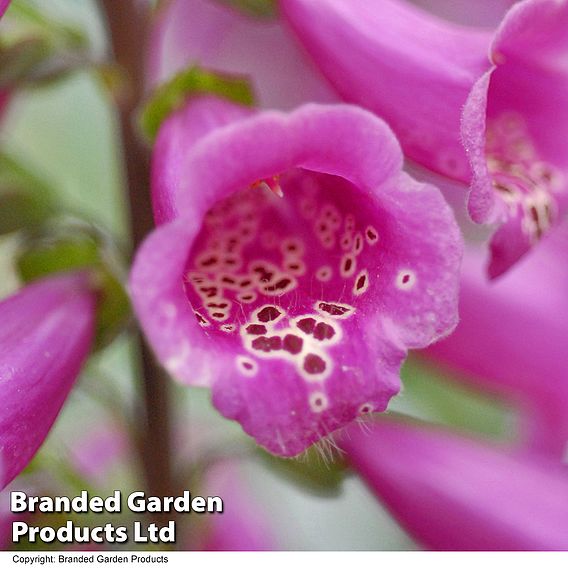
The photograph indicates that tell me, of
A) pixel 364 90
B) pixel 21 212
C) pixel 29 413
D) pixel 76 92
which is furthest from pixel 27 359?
pixel 76 92

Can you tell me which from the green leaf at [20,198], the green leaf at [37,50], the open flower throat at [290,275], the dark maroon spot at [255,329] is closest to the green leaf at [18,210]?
the green leaf at [20,198]

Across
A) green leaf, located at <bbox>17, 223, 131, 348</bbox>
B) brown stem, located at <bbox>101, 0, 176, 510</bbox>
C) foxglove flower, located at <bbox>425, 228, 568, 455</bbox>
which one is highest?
brown stem, located at <bbox>101, 0, 176, 510</bbox>

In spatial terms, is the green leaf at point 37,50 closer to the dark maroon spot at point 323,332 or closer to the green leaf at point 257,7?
the green leaf at point 257,7

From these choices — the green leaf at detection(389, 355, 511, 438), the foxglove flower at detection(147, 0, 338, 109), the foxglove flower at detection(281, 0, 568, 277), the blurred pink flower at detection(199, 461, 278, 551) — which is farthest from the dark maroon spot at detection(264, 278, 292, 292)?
the foxglove flower at detection(147, 0, 338, 109)

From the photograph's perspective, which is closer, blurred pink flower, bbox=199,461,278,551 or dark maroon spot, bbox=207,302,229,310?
dark maroon spot, bbox=207,302,229,310

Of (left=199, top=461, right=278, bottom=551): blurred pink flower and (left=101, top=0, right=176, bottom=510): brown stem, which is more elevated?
(left=101, top=0, right=176, bottom=510): brown stem

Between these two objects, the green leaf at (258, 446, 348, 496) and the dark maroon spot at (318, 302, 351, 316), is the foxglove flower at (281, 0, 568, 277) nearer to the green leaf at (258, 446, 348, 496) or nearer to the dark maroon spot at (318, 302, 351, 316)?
the dark maroon spot at (318, 302, 351, 316)

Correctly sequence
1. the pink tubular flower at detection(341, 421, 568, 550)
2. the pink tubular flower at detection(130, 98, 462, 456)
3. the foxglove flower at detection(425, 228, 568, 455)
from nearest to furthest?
1. the pink tubular flower at detection(130, 98, 462, 456)
2. the pink tubular flower at detection(341, 421, 568, 550)
3. the foxglove flower at detection(425, 228, 568, 455)

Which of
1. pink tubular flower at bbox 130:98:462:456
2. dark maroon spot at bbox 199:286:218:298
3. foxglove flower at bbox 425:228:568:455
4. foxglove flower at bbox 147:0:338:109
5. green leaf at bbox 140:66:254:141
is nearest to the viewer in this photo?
pink tubular flower at bbox 130:98:462:456
